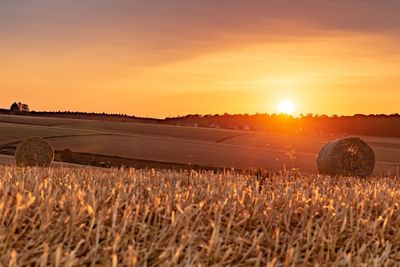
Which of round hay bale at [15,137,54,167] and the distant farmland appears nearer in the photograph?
round hay bale at [15,137,54,167]

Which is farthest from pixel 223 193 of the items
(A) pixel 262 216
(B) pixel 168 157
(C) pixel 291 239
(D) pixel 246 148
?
(D) pixel 246 148

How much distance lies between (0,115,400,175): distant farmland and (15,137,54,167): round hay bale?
979cm

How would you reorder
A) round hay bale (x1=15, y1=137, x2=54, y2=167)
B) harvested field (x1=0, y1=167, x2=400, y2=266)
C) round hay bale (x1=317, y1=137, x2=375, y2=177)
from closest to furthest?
harvested field (x1=0, y1=167, x2=400, y2=266), round hay bale (x1=317, y1=137, x2=375, y2=177), round hay bale (x1=15, y1=137, x2=54, y2=167)

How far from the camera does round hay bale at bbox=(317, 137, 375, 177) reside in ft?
63.3

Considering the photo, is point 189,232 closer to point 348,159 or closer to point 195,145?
point 348,159

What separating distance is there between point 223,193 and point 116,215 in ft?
4.81

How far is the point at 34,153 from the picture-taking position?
2336cm

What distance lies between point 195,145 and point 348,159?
22040 millimetres

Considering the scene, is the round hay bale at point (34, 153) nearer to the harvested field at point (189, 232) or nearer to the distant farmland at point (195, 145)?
the distant farmland at point (195, 145)

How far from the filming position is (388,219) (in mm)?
4508

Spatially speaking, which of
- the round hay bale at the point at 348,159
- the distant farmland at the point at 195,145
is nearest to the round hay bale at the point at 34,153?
the distant farmland at the point at 195,145

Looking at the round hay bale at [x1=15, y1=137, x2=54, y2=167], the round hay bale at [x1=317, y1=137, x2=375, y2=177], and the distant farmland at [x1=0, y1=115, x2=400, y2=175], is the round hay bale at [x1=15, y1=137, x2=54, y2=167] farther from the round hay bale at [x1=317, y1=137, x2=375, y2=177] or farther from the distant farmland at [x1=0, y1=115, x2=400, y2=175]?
the round hay bale at [x1=317, y1=137, x2=375, y2=177]

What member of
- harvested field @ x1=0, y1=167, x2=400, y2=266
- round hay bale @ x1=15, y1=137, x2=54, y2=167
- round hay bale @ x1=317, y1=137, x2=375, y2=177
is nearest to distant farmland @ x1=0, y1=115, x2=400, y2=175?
round hay bale @ x1=317, y1=137, x2=375, y2=177

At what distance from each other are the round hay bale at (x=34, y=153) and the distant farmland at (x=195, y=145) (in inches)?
385
